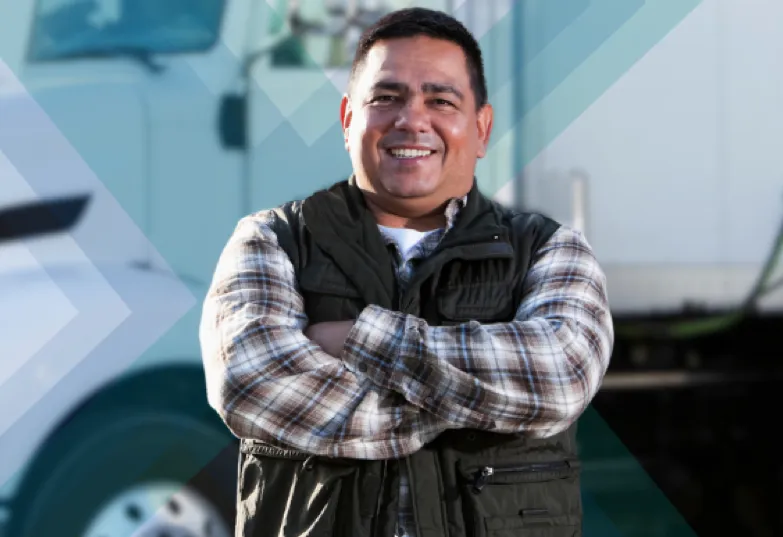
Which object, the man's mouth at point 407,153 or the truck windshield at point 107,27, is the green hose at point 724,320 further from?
the man's mouth at point 407,153

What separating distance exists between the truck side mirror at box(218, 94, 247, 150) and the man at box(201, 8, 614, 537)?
144 centimetres

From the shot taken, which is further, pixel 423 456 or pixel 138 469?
pixel 138 469

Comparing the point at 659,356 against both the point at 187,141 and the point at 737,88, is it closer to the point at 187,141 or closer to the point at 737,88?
the point at 737,88

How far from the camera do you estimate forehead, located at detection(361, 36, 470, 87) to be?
5.33 feet

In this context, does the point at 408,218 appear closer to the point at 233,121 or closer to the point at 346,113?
the point at 346,113

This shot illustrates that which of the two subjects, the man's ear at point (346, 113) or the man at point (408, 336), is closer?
the man at point (408, 336)

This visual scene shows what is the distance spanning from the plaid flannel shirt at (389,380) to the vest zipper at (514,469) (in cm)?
5

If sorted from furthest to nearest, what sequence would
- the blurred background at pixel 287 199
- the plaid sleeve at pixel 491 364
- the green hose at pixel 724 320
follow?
the green hose at pixel 724 320 → the blurred background at pixel 287 199 → the plaid sleeve at pixel 491 364

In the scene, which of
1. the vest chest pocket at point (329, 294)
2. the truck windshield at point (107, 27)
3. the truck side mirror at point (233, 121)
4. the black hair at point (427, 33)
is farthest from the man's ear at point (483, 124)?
the truck windshield at point (107, 27)

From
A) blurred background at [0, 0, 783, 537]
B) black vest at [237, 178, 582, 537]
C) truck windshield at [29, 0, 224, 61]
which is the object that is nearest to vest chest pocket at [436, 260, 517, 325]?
black vest at [237, 178, 582, 537]

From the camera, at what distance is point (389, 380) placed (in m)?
1.43

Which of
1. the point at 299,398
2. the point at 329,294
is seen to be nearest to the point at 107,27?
the point at 329,294

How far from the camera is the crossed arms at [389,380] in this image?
1.43 meters

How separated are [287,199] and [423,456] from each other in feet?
5.69
